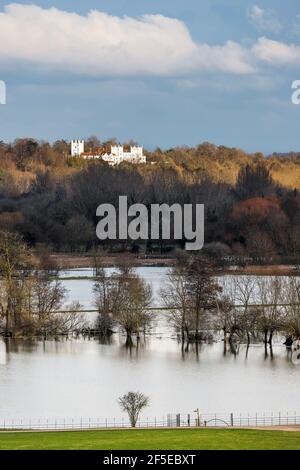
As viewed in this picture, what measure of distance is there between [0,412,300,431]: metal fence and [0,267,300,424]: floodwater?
0.35 meters

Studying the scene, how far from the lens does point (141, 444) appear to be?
14.9 meters

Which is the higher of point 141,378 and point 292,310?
point 292,310

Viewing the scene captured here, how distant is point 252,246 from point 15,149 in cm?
4254

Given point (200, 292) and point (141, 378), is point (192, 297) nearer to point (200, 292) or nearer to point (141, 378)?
point (200, 292)

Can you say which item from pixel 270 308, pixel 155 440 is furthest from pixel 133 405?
pixel 270 308

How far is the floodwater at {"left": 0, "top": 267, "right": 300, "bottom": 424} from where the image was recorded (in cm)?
1917

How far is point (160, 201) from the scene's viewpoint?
55031 millimetres

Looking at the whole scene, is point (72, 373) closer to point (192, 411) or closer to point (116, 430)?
point (192, 411)

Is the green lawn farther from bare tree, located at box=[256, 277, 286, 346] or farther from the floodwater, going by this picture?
bare tree, located at box=[256, 277, 286, 346]

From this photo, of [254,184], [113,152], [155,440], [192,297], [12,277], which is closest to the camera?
[155,440]

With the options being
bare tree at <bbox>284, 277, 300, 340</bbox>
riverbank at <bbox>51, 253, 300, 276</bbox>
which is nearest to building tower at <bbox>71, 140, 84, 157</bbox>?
riverbank at <bbox>51, 253, 300, 276</bbox>

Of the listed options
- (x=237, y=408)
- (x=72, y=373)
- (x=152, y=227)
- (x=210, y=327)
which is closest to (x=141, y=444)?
(x=237, y=408)

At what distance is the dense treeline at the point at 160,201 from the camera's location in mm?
46625

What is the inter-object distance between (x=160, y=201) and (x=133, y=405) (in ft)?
123
